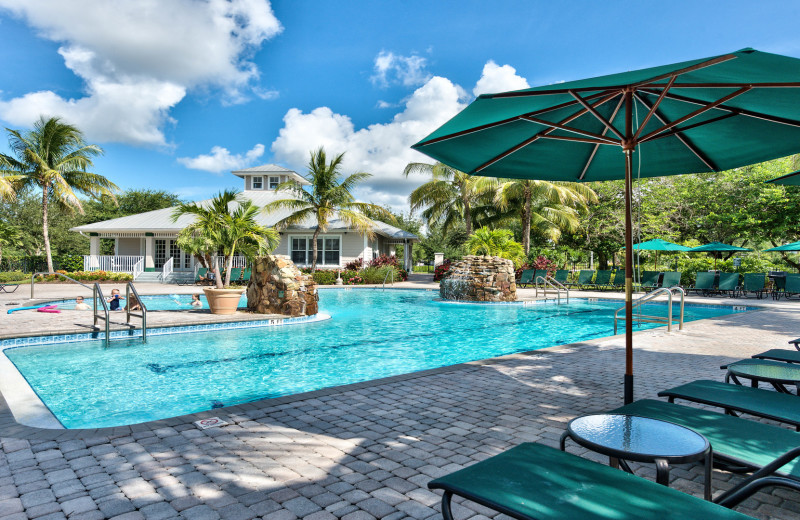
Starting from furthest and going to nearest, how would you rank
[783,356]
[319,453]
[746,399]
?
[783,356] < [319,453] < [746,399]

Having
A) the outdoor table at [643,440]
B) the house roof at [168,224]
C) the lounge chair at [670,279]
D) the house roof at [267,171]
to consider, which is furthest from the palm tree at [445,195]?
the outdoor table at [643,440]

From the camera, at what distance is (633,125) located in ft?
14.6

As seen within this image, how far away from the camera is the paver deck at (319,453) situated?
249cm

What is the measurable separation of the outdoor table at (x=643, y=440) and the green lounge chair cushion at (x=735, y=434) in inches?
7.5

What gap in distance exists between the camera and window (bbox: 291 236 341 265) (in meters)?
27.7

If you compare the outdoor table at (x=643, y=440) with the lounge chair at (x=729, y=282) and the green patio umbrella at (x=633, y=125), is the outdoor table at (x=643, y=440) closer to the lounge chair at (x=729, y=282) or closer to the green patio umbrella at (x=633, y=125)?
the green patio umbrella at (x=633, y=125)

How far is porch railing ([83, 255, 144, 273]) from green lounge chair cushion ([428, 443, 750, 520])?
96.4 feet

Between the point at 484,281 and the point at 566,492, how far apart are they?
15.3 m

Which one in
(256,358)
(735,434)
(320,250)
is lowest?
(256,358)

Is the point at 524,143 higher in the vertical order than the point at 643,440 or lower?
higher

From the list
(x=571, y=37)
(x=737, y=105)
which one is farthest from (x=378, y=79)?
(x=737, y=105)

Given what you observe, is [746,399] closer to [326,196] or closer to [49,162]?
[326,196]

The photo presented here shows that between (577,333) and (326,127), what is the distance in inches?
1615

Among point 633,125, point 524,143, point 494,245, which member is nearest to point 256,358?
point 524,143
